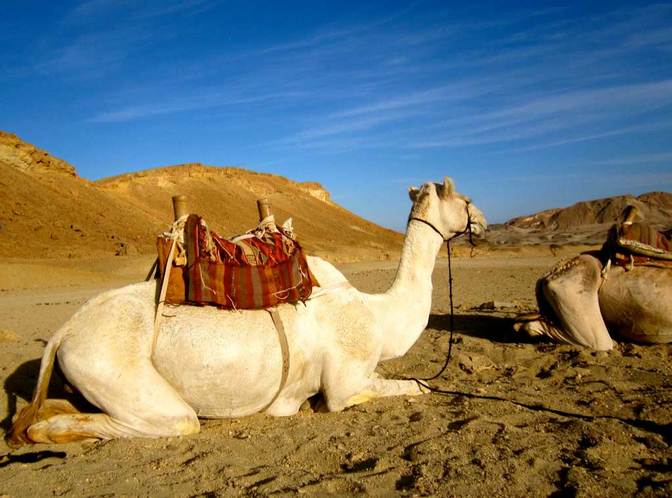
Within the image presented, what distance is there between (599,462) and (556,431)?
60 centimetres

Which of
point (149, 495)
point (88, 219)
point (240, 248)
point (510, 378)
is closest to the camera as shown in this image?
point (149, 495)

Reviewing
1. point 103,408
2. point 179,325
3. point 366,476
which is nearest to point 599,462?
point 366,476

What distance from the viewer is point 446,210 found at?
5469 millimetres

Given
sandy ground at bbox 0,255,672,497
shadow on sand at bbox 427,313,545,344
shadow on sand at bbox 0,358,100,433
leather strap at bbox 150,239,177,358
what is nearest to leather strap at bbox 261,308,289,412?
sandy ground at bbox 0,255,672,497

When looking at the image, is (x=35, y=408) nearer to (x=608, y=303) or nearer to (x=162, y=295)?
(x=162, y=295)

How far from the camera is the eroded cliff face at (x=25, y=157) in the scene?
126ft

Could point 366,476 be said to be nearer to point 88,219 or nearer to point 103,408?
point 103,408

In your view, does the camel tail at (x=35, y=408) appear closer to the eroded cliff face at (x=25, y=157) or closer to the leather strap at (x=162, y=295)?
the leather strap at (x=162, y=295)

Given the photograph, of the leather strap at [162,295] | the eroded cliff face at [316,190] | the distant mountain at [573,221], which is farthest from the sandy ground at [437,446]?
the eroded cliff face at [316,190]

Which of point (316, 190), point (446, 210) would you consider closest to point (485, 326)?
point (446, 210)

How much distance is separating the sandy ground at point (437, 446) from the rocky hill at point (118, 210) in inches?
1092

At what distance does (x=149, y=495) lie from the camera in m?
3.41

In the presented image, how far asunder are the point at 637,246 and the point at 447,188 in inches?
115

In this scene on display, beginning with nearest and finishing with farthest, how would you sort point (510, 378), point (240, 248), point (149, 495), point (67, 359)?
point (149, 495) → point (67, 359) → point (240, 248) → point (510, 378)
